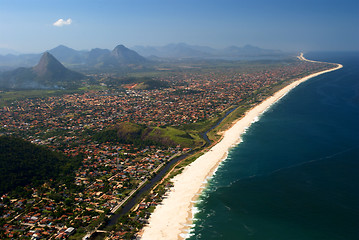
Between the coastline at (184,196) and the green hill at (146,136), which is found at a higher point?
the green hill at (146,136)


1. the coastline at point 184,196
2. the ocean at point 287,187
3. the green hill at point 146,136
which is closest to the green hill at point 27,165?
the green hill at point 146,136

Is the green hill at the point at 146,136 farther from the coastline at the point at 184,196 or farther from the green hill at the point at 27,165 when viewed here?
the green hill at the point at 27,165

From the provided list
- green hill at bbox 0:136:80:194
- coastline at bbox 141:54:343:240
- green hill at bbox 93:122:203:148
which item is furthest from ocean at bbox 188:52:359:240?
green hill at bbox 0:136:80:194

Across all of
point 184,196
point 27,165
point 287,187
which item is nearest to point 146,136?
point 27,165

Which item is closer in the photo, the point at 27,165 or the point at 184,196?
the point at 184,196

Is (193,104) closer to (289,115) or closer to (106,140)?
(289,115)

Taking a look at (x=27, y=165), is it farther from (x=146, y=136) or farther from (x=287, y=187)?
(x=287, y=187)
